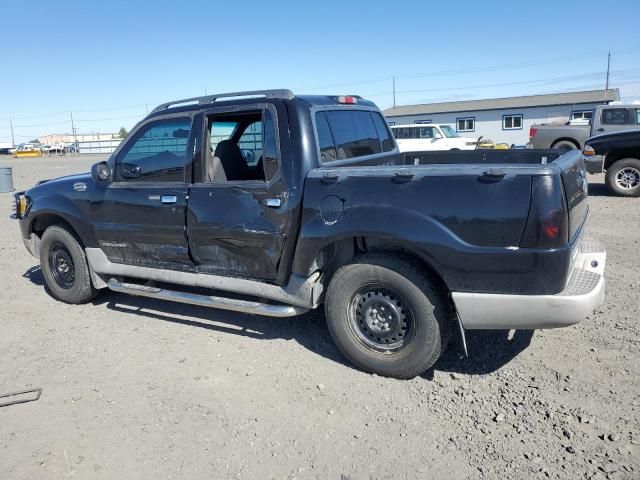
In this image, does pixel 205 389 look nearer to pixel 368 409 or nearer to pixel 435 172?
pixel 368 409

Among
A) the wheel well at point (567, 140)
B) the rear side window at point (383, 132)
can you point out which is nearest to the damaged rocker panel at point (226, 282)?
the rear side window at point (383, 132)

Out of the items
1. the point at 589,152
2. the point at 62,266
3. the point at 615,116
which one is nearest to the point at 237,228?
the point at 62,266

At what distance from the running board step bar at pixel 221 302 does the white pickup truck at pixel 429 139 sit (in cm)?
1585

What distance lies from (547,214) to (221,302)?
8.28ft

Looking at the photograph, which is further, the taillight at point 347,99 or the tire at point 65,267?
the tire at point 65,267

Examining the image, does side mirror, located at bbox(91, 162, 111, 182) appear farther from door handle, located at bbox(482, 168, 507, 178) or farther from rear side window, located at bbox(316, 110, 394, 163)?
door handle, located at bbox(482, 168, 507, 178)

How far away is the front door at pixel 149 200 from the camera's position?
14.6 feet

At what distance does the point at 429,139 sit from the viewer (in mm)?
20281

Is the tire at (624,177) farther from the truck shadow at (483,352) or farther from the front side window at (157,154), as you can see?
the front side window at (157,154)

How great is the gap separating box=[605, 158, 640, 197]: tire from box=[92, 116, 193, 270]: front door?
9.73 meters

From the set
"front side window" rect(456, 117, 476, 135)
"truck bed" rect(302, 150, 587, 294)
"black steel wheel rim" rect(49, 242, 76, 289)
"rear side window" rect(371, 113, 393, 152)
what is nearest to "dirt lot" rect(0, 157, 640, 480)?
"black steel wheel rim" rect(49, 242, 76, 289)

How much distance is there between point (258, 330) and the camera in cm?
466

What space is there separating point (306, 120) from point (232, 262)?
49.7 inches

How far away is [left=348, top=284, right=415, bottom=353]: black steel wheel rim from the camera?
3592mm
